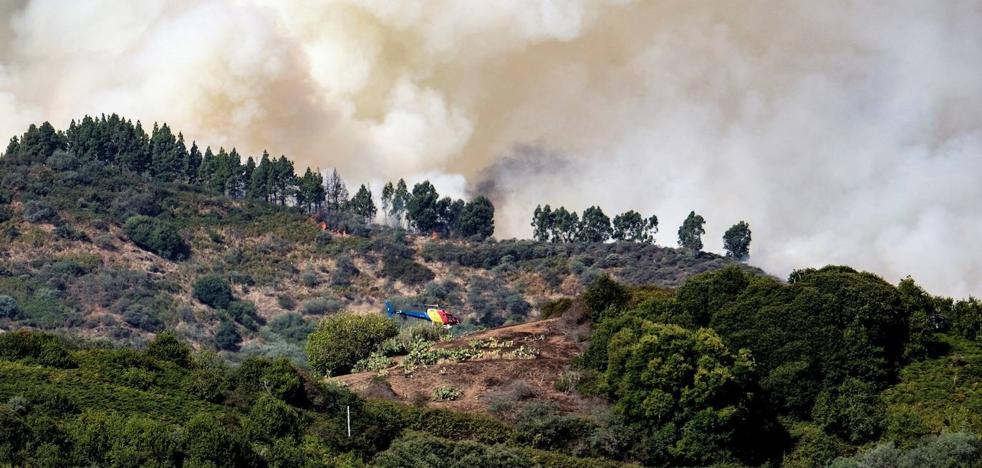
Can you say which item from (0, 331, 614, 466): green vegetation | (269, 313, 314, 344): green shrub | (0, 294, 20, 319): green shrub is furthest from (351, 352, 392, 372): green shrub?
(0, 294, 20, 319): green shrub

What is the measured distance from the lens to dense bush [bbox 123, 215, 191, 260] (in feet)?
574

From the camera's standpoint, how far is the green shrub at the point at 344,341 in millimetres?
93625

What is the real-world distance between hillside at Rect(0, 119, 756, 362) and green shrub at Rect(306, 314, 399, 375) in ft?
167

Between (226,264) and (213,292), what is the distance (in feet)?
41.1

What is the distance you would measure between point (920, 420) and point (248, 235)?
125 m

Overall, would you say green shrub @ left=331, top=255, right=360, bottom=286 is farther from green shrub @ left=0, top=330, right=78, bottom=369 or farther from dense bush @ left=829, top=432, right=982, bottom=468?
dense bush @ left=829, top=432, right=982, bottom=468

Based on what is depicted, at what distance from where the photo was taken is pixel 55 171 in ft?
621

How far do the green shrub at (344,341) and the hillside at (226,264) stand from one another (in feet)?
167

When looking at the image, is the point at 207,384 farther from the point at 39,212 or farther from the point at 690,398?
the point at 39,212

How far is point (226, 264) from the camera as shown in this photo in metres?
178

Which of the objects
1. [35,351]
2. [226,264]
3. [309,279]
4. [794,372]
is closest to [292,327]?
[309,279]

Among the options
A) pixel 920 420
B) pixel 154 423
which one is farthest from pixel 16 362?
pixel 920 420

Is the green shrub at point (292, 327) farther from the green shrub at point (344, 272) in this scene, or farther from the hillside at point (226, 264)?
the green shrub at point (344, 272)

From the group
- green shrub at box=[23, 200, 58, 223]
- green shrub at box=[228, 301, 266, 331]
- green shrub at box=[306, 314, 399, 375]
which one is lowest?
green shrub at box=[306, 314, 399, 375]
